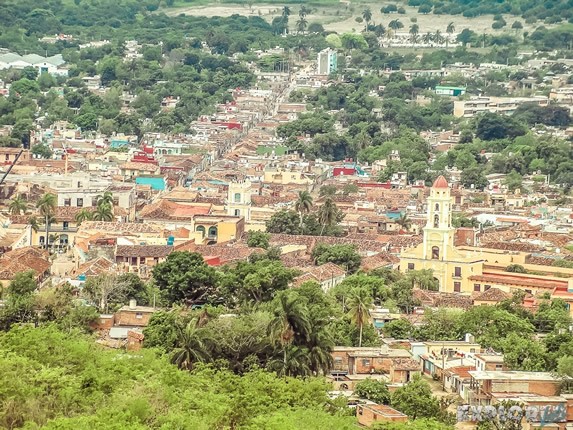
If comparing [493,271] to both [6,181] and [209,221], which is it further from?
[6,181]

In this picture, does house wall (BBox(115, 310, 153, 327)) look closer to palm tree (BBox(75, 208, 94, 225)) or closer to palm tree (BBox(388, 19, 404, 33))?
palm tree (BBox(75, 208, 94, 225))

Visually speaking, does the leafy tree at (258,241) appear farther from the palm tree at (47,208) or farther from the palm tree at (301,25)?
the palm tree at (301,25)

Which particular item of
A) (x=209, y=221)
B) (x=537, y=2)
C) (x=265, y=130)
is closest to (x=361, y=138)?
(x=265, y=130)

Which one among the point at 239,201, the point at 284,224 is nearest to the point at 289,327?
the point at 284,224

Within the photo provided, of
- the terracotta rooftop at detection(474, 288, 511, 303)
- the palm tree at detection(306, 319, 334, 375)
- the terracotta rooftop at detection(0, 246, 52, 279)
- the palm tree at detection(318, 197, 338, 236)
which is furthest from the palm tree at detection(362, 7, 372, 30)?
the palm tree at detection(306, 319, 334, 375)

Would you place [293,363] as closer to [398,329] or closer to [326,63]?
[398,329]
